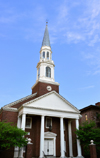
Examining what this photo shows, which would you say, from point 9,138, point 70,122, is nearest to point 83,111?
point 70,122

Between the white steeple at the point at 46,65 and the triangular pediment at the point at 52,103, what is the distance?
483cm

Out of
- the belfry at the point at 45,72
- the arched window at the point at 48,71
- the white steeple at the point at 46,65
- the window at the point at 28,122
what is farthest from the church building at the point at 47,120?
the arched window at the point at 48,71

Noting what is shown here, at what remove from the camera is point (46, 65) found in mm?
33469

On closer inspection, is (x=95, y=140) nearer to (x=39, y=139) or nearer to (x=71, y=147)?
(x=71, y=147)

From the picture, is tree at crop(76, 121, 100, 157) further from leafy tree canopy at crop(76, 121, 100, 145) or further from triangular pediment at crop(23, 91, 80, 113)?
triangular pediment at crop(23, 91, 80, 113)

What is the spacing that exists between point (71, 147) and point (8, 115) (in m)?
12.1

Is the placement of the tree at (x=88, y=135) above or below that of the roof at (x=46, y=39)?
below

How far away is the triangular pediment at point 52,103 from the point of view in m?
25.0

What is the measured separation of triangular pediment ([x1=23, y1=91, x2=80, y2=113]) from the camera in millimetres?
24984

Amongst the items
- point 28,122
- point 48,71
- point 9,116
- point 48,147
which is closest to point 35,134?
point 28,122

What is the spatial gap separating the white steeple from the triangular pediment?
4.83m

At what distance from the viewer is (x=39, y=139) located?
964 inches

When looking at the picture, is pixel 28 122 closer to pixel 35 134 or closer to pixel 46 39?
pixel 35 134

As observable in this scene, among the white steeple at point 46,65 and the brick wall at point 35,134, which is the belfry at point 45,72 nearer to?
the white steeple at point 46,65
